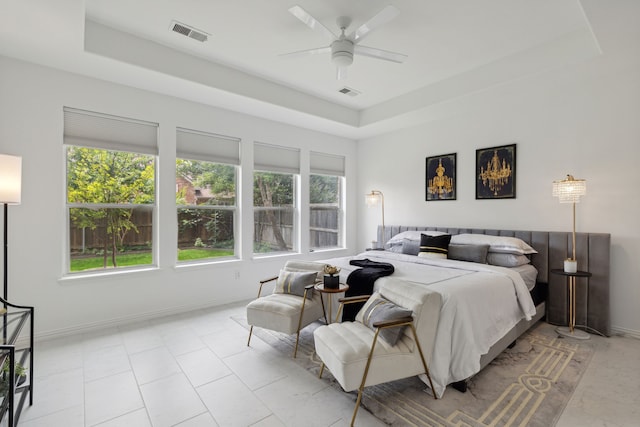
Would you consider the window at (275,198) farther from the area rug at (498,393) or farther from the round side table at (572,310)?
the round side table at (572,310)

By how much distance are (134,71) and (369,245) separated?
4650 millimetres

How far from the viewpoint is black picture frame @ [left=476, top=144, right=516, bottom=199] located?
13.7ft

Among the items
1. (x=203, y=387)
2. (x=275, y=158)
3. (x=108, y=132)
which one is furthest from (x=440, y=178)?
(x=108, y=132)

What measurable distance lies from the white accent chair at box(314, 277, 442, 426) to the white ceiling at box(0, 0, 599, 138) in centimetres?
253

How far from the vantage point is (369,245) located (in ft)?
20.1

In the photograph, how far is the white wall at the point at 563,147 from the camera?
3.33 metres

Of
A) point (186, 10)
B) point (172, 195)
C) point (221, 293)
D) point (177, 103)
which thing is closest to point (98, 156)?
point (172, 195)

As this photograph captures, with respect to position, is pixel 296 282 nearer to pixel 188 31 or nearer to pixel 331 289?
pixel 331 289

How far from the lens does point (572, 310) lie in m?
3.49

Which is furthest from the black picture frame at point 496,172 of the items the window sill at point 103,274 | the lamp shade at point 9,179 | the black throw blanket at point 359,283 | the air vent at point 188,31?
the lamp shade at point 9,179

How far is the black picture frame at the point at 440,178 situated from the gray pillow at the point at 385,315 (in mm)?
3009

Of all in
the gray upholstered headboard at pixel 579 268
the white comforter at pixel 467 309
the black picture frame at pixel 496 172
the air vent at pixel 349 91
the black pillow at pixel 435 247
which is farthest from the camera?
the air vent at pixel 349 91

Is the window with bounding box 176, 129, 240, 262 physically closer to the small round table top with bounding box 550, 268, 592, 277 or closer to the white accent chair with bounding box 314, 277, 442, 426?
the white accent chair with bounding box 314, 277, 442, 426

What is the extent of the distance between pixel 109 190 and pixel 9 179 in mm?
1312
